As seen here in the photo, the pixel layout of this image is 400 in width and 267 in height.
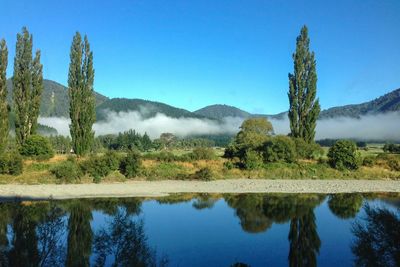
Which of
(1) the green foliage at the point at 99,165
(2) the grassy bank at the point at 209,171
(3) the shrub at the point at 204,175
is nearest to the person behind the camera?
(1) the green foliage at the point at 99,165

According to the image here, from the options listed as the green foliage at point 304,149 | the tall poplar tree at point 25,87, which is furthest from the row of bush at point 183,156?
the tall poplar tree at point 25,87

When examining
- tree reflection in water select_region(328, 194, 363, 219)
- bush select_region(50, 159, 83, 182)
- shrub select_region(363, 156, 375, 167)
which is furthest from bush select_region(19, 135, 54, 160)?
shrub select_region(363, 156, 375, 167)

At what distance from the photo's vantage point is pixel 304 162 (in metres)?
38.6

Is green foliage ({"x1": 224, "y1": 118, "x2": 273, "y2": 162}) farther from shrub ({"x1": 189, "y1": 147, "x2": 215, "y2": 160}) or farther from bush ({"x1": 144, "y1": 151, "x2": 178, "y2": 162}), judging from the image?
bush ({"x1": 144, "y1": 151, "x2": 178, "y2": 162})

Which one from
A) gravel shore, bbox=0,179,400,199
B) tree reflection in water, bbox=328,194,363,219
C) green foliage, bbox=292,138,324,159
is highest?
green foliage, bbox=292,138,324,159

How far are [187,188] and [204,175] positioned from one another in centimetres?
474

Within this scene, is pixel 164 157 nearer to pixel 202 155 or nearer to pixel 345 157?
pixel 202 155

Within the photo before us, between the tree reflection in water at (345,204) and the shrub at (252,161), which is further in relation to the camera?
the shrub at (252,161)

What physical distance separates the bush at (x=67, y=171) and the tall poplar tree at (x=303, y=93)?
2429 cm

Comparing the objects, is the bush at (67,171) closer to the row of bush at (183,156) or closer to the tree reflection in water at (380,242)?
the row of bush at (183,156)

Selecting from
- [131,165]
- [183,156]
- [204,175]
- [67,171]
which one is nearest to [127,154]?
[131,165]

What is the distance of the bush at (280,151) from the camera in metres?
38.0

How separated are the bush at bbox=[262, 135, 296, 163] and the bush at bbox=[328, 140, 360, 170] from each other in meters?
4.11

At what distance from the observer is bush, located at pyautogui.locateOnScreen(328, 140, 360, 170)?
37688mm
